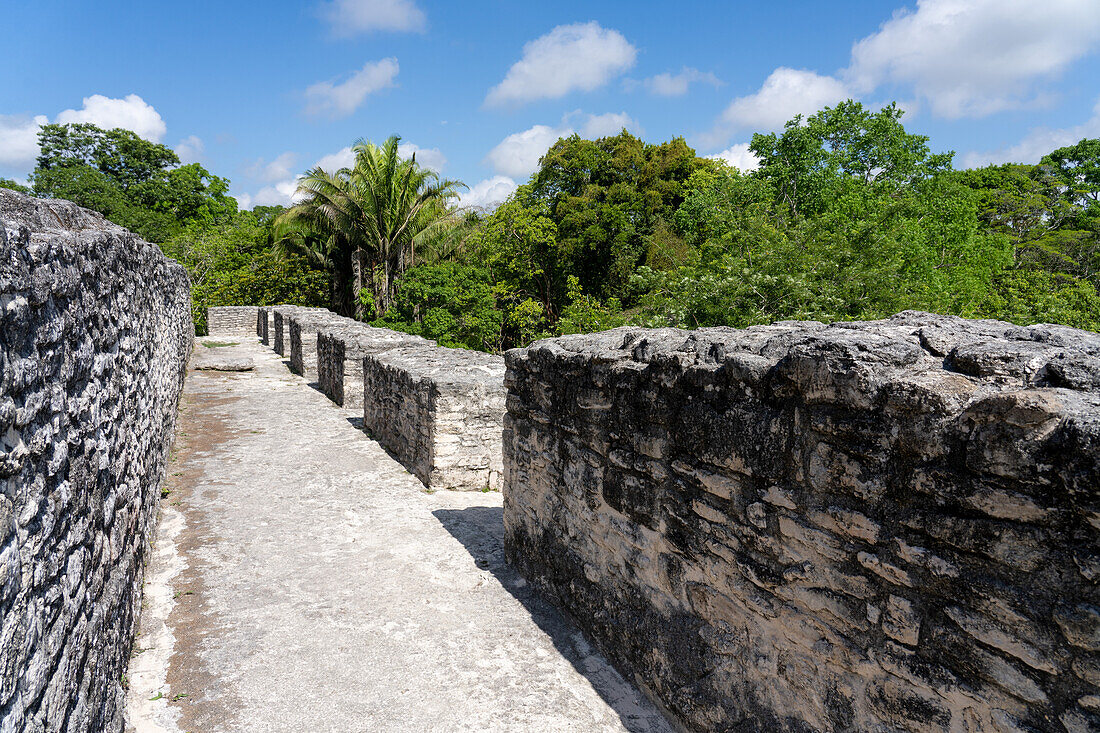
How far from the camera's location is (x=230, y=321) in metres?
22.7

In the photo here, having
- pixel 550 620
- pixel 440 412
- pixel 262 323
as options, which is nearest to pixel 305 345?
pixel 440 412

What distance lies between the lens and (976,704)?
188 centimetres

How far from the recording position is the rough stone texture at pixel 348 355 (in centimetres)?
1052

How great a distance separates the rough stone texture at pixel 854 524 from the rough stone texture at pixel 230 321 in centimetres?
2190

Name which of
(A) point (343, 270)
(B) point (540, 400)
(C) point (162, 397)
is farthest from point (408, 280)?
(B) point (540, 400)

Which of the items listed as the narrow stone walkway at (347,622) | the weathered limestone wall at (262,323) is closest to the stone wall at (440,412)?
the narrow stone walkway at (347,622)

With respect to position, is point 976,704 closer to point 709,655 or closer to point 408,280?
point 709,655

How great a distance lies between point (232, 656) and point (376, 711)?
101 cm

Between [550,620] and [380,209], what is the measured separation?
2197 cm

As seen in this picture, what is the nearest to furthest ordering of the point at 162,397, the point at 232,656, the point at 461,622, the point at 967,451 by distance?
the point at 967,451, the point at 232,656, the point at 461,622, the point at 162,397

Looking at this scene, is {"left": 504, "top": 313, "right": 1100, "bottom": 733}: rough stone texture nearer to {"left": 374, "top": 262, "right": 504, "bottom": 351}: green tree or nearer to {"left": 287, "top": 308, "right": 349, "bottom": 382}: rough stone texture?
{"left": 287, "top": 308, "right": 349, "bottom": 382}: rough stone texture

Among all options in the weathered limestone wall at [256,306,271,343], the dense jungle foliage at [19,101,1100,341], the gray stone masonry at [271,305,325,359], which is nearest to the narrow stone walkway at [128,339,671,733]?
the dense jungle foliage at [19,101,1100,341]

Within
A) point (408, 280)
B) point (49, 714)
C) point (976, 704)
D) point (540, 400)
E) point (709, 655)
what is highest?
point (408, 280)

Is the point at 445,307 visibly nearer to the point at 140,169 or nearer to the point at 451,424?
the point at 451,424
